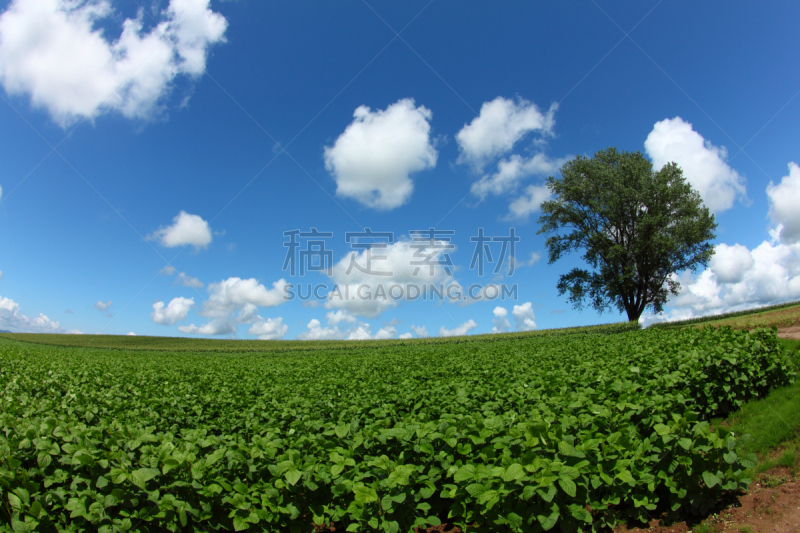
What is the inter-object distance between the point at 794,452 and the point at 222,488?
824 cm

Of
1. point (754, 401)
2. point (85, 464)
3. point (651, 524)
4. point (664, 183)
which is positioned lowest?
point (651, 524)

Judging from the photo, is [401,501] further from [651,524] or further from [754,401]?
[754,401]

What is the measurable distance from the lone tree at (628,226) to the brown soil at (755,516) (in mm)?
31156

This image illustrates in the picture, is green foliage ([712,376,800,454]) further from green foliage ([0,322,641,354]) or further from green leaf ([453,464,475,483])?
green foliage ([0,322,641,354])

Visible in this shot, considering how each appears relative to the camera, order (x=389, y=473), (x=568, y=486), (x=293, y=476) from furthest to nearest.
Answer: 1. (x=389, y=473)
2. (x=293, y=476)
3. (x=568, y=486)

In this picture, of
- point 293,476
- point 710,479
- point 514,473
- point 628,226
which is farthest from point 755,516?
point 628,226

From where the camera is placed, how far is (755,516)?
4625 mm

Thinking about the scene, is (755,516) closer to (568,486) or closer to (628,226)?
(568,486)

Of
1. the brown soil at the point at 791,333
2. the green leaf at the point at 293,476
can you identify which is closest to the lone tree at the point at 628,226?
the brown soil at the point at 791,333

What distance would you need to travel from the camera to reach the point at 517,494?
3.64 metres

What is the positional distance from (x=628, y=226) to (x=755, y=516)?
3569 centimetres

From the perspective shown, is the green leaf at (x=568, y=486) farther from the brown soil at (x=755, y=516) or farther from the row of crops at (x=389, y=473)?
the brown soil at (x=755, y=516)

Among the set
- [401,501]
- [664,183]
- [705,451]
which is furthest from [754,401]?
[664,183]

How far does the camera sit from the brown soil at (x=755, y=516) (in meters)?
4.41
